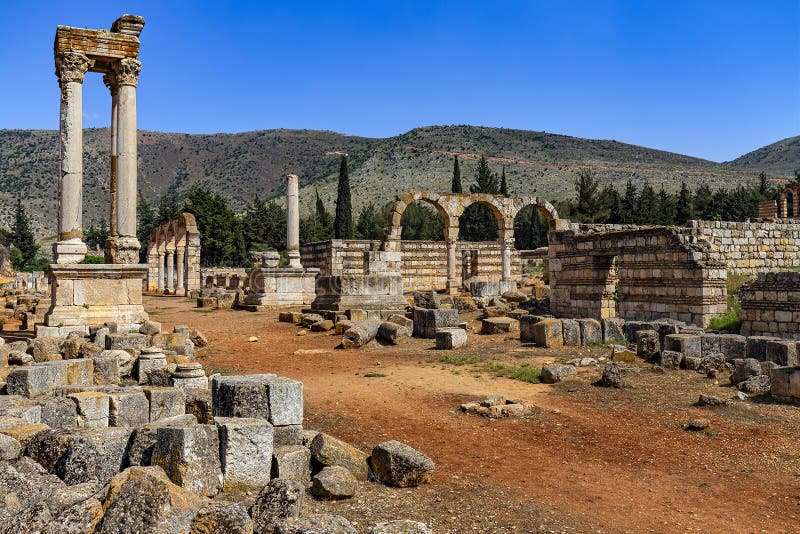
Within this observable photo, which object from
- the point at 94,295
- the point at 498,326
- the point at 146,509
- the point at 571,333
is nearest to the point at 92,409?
the point at 146,509

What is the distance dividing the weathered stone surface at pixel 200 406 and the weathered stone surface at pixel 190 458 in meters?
1.52

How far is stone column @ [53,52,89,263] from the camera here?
12.6 metres

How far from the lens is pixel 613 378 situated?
8719 millimetres

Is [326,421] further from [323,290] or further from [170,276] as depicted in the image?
[170,276]

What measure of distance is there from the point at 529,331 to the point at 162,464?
10.1 meters

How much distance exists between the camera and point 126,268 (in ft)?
40.7

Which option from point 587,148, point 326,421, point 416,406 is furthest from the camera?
point 587,148

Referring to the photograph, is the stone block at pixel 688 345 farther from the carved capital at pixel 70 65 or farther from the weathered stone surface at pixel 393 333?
the carved capital at pixel 70 65

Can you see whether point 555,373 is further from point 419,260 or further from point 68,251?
point 419,260

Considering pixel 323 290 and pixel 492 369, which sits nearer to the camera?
pixel 492 369

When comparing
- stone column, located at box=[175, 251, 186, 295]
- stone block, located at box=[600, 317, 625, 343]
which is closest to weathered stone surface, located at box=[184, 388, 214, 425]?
stone block, located at box=[600, 317, 625, 343]

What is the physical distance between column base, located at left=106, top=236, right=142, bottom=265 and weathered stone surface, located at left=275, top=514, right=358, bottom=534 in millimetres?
10449

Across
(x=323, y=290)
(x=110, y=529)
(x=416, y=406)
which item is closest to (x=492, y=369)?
(x=416, y=406)

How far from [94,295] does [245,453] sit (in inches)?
363
